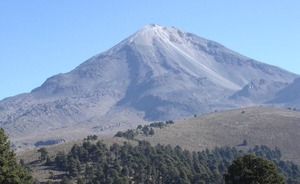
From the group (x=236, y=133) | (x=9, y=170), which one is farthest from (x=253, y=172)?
(x=236, y=133)

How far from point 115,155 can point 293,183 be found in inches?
1331

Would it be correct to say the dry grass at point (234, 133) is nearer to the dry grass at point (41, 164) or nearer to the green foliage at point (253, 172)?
the dry grass at point (41, 164)

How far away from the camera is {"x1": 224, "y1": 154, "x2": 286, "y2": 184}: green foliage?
4000cm

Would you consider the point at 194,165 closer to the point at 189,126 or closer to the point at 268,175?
the point at 268,175

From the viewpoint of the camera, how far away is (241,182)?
40406 mm

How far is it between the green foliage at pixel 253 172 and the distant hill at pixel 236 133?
291 ft

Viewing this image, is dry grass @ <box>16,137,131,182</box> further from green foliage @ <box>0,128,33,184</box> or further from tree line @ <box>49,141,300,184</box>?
green foliage @ <box>0,128,33,184</box>

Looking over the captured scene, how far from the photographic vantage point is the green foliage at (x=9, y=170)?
3647cm

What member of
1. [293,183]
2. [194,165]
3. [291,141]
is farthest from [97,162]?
[291,141]

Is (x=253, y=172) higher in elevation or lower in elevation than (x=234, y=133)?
higher

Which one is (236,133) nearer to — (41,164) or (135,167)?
(135,167)

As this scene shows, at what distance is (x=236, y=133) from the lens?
162500 mm

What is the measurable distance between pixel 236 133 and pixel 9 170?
131548 millimetres

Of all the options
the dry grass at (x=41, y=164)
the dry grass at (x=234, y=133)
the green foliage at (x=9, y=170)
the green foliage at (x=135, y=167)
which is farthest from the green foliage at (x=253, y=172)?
the dry grass at (x=234, y=133)
